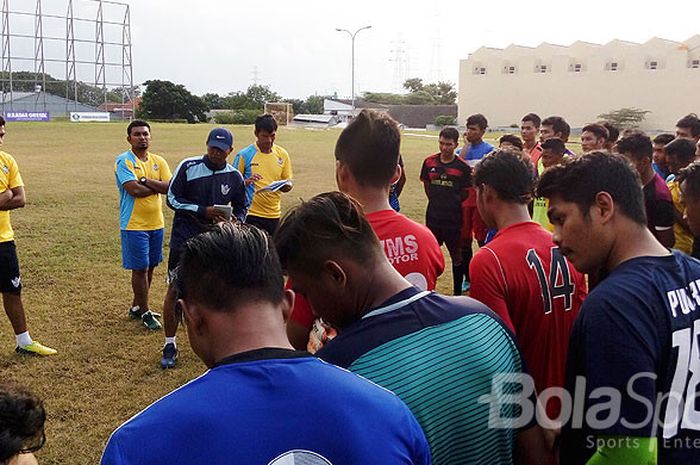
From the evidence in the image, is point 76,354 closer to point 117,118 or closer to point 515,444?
point 515,444

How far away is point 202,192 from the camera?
6211 mm

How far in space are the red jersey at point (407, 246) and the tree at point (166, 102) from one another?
209ft

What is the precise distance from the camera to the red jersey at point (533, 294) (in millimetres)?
2713

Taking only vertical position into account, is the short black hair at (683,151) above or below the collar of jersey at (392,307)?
above

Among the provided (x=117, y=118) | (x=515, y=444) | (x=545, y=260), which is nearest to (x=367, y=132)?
(x=545, y=260)

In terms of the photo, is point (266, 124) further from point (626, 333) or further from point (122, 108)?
point (122, 108)

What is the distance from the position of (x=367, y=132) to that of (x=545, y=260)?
1.01 metres

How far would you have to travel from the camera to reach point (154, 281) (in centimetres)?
878

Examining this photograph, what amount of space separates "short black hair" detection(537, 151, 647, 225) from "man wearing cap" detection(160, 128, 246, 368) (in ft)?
13.6

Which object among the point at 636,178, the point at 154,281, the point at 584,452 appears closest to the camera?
the point at 584,452

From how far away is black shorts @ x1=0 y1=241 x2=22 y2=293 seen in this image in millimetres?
5719

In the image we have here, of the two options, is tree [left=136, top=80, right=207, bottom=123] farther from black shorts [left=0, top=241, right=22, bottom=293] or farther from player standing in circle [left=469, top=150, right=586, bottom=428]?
player standing in circle [left=469, top=150, right=586, bottom=428]

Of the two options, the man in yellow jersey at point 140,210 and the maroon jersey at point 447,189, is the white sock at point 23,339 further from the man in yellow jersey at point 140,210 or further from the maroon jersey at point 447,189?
the maroon jersey at point 447,189

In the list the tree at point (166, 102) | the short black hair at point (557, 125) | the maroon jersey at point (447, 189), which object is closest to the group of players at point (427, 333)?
the maroon jersey at point (447, 189)
